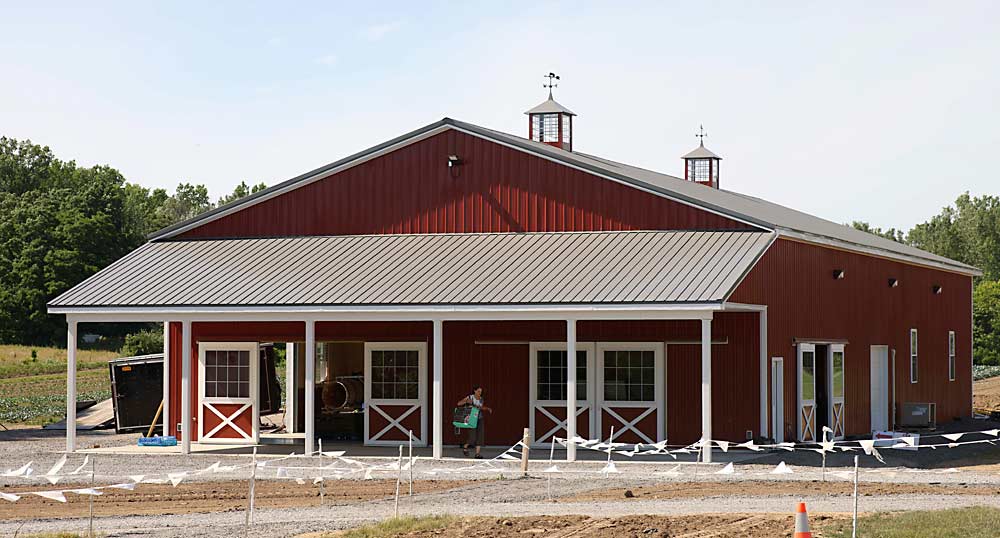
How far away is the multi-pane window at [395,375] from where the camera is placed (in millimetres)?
29109

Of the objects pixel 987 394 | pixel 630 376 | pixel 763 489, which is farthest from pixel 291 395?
pixel 987 394

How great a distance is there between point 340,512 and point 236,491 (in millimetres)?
3483

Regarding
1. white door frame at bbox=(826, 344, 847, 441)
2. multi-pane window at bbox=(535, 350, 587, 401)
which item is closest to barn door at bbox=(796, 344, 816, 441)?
white door frame at bbox=(826, 344, 847, 441)

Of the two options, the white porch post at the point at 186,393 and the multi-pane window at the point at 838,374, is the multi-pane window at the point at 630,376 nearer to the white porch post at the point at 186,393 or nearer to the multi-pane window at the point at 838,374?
the multi-pane window at the point at 838,374

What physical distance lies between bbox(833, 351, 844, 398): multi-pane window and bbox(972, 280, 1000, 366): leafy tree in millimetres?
46210

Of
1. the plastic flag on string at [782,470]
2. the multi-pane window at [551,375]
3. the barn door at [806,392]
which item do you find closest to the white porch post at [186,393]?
the multi-pane window at [551,375]

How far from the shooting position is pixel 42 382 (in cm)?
5391

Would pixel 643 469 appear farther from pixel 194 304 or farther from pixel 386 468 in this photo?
pixel 194 304

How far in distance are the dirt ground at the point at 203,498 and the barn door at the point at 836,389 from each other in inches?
431

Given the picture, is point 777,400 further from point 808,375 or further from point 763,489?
point 763,489

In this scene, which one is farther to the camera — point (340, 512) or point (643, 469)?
point (643, 469)

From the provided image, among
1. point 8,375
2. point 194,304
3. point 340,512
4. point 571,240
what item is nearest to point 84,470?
point 194,304

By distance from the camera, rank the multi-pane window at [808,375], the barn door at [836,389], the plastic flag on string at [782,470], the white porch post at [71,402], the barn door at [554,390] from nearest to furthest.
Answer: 1. the plastic flag on string at [782,470]
2. the white porch post at [71,402]
3. the barn door at [554,390]
4. the multi-pane window at [808,375]
5. the barn door at [836,389]

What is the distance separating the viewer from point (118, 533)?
16.4 meters
